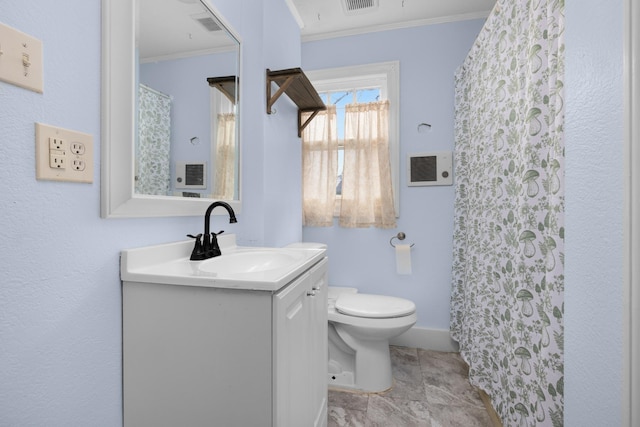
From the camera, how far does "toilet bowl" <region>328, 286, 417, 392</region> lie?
1742 millimetres

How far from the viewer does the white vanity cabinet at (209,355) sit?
77 centimetres

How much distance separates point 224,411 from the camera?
2.60ft

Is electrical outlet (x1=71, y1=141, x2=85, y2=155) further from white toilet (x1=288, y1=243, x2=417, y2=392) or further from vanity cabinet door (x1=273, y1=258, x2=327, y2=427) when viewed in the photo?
white toilet (x1=288, y1=243, x2=417, y2=392)

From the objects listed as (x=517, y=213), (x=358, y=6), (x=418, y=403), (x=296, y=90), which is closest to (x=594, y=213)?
(x=517, y=213)

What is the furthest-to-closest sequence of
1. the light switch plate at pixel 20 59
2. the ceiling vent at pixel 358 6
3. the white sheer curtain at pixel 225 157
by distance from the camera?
the ceiling vent at pixel 358 6, the white sheer curtain at pixel 225 157, the light switch plate at pixel 20 59

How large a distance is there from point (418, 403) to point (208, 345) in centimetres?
143

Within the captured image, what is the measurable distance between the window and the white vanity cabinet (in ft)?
5.87

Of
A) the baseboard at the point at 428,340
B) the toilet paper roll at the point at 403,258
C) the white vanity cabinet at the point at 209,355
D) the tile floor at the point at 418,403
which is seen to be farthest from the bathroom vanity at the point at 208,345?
the baseboard at the point at 428,340

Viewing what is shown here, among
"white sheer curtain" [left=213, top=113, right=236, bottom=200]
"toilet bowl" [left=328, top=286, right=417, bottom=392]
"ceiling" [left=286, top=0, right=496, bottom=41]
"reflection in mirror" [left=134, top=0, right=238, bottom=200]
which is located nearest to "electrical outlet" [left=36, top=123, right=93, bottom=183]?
"reflection in mirror" [left=134, top=0, right=238, bottom=200]

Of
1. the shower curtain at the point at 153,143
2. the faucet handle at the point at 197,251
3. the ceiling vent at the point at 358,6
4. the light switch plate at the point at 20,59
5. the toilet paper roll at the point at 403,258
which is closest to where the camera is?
the light switch plate at the point at 20,59

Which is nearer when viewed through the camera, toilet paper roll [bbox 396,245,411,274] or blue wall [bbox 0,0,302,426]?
blue wall [bbox 0,0,302,426]

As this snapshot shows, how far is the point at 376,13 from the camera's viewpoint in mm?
2301

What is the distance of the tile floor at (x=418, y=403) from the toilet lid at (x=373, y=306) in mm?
478

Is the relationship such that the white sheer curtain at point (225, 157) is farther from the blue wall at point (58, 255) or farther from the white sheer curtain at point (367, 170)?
the white sheer curtain at point (367, 170)
